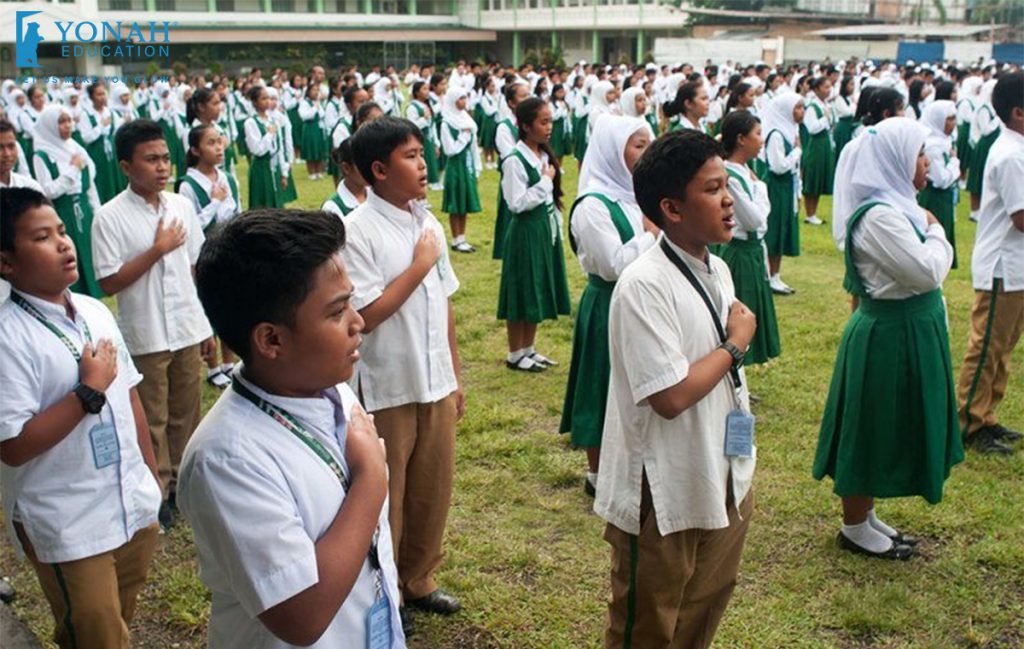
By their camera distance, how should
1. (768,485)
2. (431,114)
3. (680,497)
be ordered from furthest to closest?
(431,114) → (768,485) → (680,497)

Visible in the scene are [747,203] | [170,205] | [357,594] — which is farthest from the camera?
[747,203]

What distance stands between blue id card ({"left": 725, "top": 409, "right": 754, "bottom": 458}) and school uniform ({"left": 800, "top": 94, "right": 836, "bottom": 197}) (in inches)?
332

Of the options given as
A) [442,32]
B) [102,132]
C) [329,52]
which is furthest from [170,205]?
[442,32]

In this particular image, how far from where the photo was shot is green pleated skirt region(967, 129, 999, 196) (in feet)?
33.7

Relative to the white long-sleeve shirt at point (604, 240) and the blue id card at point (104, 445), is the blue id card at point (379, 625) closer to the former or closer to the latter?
the blue id card at point (104, 445)

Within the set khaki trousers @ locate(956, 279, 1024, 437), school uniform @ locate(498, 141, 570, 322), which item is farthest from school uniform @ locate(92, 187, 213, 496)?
khaki trousers @ locate(956, 279, 1024, 437)

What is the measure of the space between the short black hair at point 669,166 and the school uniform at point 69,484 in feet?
4.73

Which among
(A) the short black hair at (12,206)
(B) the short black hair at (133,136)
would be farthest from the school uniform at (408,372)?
(B) the short black hair at (133,136)

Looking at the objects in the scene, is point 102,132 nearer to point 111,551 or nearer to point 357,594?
point 111,551

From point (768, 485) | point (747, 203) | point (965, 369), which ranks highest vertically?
point (747, 203)

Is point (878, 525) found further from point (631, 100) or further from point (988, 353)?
point (631, 100)

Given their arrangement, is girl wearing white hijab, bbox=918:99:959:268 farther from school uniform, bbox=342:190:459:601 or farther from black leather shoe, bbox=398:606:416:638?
black leather shoe, bbox=398:606:416:638

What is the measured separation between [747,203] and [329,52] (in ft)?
125

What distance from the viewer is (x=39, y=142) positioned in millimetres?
7078
